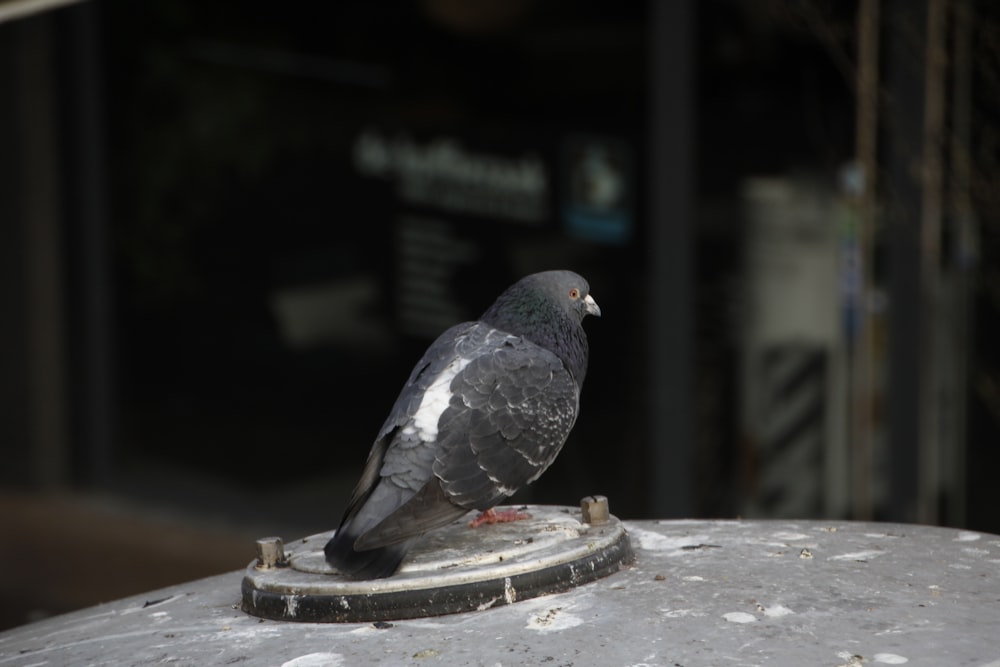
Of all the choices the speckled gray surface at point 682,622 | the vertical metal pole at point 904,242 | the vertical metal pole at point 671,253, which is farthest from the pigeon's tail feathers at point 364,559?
the vertical metal pole at point 671,253

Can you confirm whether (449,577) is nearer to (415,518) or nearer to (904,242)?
(415,518)

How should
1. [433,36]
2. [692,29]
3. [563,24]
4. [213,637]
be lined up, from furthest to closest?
[433,36] → [563,24] → [692,29] → [213,637]

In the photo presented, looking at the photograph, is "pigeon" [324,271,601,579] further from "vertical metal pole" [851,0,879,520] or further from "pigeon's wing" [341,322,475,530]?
"vertical metal pole" [851,0,879,520]

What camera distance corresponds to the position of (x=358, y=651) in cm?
204

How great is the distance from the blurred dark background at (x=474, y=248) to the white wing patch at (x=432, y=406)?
336 centimetres

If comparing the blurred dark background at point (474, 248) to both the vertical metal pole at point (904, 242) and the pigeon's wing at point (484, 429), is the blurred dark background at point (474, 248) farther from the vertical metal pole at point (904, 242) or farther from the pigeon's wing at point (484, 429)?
the pigeon's wing at point (484, 429)

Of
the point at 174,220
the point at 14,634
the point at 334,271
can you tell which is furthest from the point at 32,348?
the point at 14,634

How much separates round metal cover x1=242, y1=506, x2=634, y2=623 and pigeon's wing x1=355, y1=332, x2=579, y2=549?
0.08 metres

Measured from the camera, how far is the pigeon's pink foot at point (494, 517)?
2.65 m

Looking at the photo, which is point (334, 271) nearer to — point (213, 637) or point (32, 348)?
point (32, 348)

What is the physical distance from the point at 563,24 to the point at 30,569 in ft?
12.8

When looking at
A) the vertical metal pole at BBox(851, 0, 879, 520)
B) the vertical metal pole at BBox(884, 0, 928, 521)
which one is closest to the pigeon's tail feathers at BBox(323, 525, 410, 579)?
the vertical metal pole at BBox(851, 0, 879, 520)

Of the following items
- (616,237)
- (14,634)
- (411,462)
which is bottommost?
(14,634)

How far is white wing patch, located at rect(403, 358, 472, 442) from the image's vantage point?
2.44 meters
